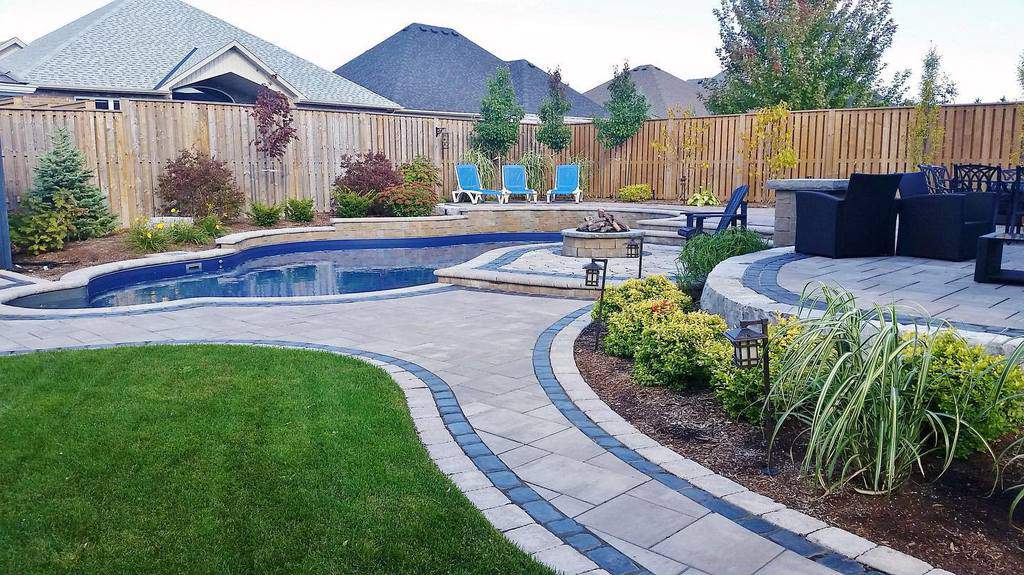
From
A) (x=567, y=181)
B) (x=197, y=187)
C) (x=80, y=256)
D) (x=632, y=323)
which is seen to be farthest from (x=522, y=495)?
(x=567, y=181)

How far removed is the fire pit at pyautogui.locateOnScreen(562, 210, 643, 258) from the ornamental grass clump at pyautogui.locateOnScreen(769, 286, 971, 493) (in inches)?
273

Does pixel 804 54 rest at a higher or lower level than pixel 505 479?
higher

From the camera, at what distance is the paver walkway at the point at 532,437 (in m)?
2.69

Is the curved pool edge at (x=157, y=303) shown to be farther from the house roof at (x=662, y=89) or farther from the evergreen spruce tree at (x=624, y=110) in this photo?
the house roof at (x=662, y=89)

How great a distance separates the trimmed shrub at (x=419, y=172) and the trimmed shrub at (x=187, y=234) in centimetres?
463

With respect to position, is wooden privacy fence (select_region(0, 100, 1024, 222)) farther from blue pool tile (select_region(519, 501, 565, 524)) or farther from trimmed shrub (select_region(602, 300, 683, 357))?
blue pool tile (select_region(519, 501, 565, 524))

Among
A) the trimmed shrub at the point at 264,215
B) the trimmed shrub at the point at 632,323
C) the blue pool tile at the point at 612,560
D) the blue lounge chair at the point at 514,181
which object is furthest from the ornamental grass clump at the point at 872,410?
the blue lounge chair at the point at 514,181

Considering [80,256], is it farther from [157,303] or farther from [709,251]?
[709,251]

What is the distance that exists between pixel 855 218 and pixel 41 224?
10051 millimetres

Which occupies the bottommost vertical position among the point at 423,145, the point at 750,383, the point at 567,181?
the point at 750,383

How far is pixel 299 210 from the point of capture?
1408 centimetres

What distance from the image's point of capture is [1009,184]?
8.73 meters

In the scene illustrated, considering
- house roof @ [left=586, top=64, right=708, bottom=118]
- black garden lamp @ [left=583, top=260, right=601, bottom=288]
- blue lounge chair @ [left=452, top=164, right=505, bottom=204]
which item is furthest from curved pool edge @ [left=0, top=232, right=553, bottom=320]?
house roof @ [left=586, top=64, right=708, bottom=118]

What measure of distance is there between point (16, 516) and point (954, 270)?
20.0 ft
